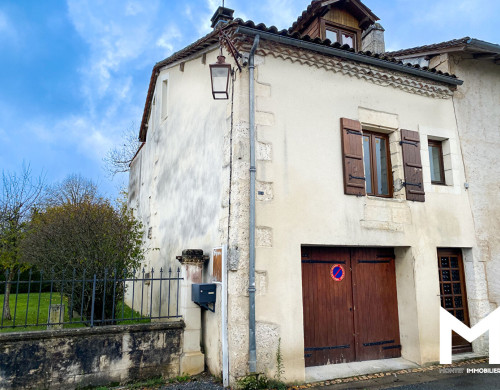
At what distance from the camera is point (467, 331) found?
673cm

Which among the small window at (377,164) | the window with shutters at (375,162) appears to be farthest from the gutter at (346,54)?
the small window at (377,164)

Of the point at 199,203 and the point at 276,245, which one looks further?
the point at 199,203

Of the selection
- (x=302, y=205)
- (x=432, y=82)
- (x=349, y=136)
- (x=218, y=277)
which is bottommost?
(x=218, y=277)

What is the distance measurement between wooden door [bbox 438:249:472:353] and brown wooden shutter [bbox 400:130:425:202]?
133cm

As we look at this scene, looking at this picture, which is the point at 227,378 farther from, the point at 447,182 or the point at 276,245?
the point at 447,182

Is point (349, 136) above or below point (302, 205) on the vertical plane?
above

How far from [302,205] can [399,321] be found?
9.58 ft

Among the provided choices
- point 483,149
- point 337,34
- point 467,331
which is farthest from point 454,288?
point 337,34

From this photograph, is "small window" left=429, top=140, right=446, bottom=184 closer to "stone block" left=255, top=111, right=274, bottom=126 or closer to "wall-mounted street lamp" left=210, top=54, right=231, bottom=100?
"stone block" left=255, top=111, right=274, bottom=126

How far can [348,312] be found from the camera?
612 cm

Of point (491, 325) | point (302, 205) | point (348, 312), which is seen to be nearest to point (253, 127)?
point (302, 205)

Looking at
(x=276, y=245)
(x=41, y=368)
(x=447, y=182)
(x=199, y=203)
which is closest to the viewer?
(x=41, y=368)

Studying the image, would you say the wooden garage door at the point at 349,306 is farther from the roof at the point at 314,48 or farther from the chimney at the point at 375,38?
the chimney at the point at 375,38

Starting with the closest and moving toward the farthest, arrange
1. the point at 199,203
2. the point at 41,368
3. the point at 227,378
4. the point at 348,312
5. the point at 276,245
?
the point at 41,368, the point at 227,378, the point at 276,245, the point at 348,312, the point at 199,203
